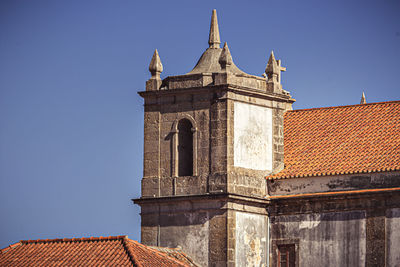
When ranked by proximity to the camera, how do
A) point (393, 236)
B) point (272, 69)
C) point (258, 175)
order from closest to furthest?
1. point (393, 236)
2. point (258, 175)
3. point (272, 69)

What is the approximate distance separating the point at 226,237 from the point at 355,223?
4034 mm

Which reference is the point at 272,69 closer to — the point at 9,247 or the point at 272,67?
the point at 272,67

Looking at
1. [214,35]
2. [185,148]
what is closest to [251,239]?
[185,148]

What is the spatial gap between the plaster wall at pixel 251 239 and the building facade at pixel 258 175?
1.3 inches

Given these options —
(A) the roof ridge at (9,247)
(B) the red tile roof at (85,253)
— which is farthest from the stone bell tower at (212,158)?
(A) the roof ridge at (9,247)

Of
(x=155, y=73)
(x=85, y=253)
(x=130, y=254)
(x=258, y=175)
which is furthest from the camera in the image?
(x=155, y=73)

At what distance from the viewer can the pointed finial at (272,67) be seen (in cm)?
4506

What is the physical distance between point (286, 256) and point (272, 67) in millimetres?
6340

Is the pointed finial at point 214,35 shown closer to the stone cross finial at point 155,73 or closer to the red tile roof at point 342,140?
the stone cross finial at point 155,73

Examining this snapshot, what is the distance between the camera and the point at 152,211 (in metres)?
44.3

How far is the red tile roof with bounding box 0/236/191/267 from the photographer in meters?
41.0

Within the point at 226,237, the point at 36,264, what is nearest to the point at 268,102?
the point at 226,237

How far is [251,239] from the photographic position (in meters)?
43.4

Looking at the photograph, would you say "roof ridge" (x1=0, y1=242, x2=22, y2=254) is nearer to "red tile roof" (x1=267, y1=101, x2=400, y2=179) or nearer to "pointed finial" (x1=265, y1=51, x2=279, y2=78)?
"red tile roof" (x1=267, y1=101, x2=400, y2=179)
